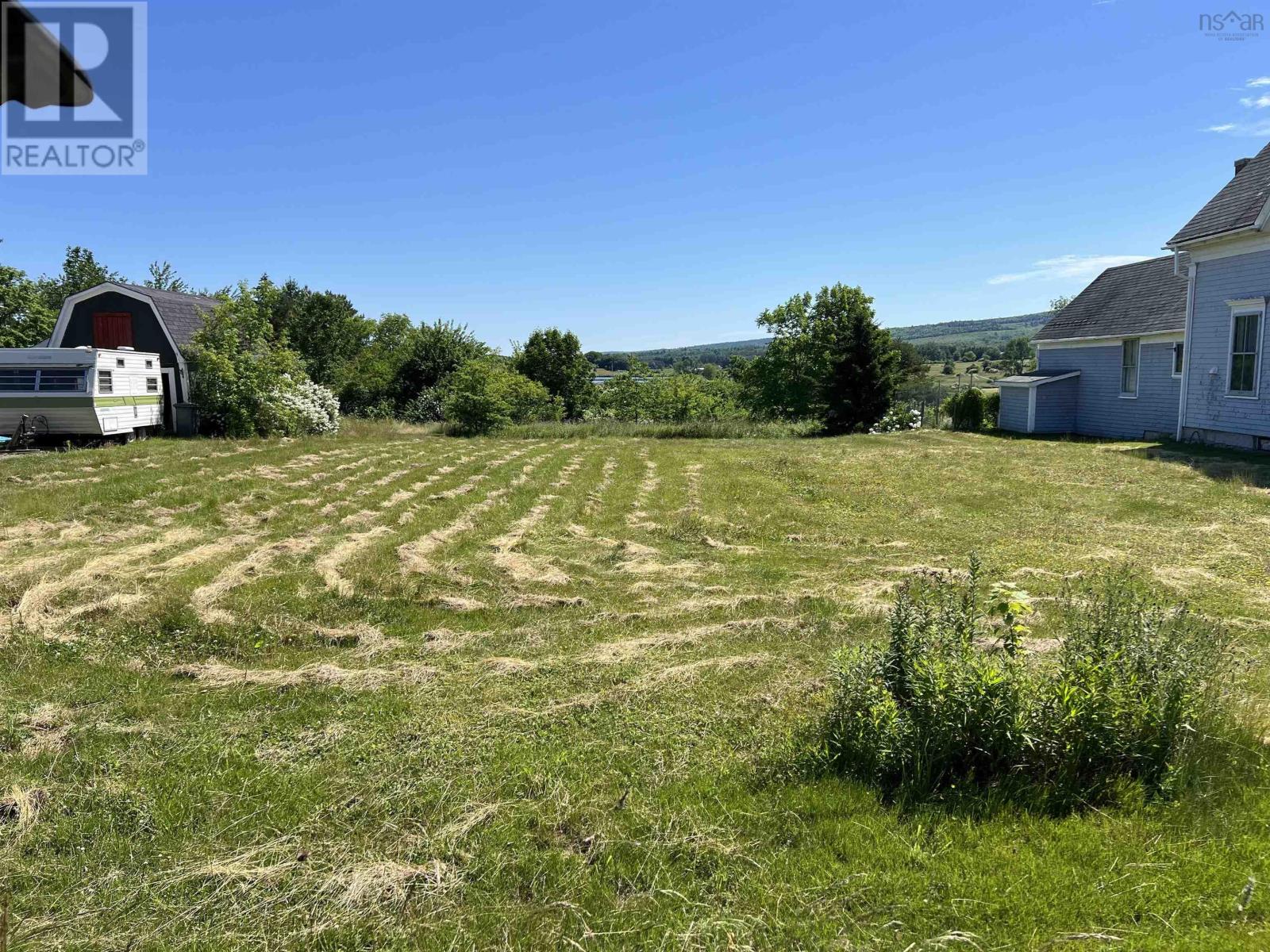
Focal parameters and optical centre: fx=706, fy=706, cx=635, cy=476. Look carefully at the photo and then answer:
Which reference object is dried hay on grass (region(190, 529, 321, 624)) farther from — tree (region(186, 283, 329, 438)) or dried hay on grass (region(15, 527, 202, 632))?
tree (region(186, 283, 329, 438))

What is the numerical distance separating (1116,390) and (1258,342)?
19.8 feet

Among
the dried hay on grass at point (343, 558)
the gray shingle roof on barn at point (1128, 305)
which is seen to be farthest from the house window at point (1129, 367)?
the dried hay on grass at point (343, 558)

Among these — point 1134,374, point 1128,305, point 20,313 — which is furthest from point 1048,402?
point 20,313

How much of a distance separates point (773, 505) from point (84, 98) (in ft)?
32.8

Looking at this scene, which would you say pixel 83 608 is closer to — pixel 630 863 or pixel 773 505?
pixel 630 863

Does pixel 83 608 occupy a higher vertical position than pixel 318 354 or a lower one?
lower

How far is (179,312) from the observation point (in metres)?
21.7

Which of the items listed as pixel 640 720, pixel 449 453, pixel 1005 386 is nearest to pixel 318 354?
pixel 449 453

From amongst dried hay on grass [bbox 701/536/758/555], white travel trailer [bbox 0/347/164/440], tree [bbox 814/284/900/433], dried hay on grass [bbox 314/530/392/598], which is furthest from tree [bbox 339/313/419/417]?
dried hay on grass [bbox 701/536/758/555]

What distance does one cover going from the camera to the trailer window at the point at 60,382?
1611cm

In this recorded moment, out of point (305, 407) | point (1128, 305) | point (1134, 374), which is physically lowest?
point (305, 407)

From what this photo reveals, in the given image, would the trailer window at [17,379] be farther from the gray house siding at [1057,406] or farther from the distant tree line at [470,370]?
the gray house siding at [1057,406]

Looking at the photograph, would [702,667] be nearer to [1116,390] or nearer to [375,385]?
[1116,390]

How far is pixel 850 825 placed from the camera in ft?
9.73
